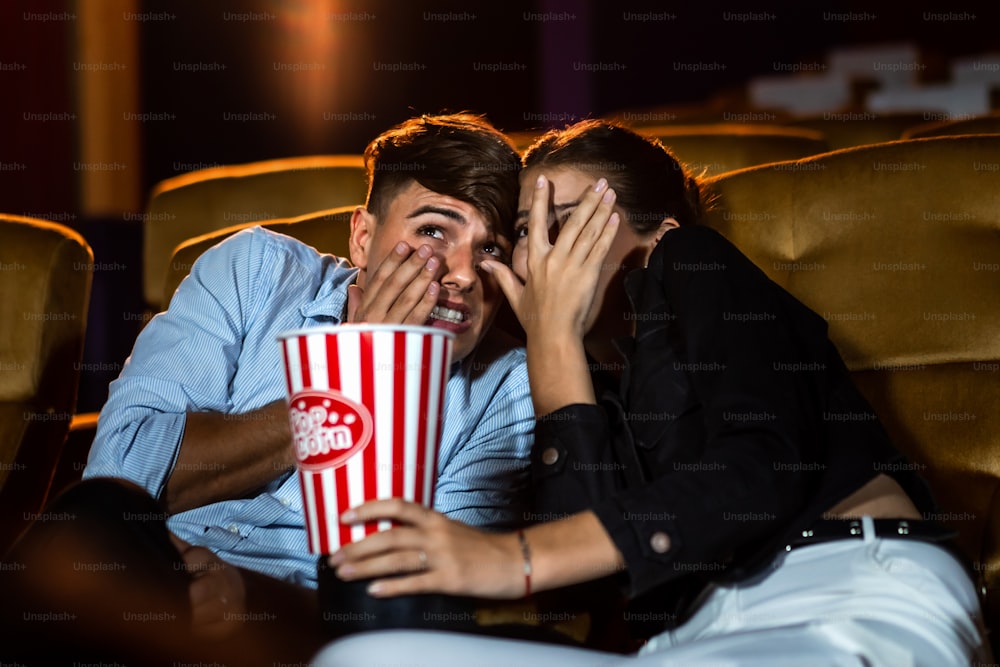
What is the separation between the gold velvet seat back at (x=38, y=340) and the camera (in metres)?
1.94

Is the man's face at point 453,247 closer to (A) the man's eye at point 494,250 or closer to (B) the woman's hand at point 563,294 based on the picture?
(A) the man's eye at point 494,250

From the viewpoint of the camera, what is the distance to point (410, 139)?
174 centimetres

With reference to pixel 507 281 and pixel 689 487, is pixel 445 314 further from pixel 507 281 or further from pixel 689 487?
pixel 689 487

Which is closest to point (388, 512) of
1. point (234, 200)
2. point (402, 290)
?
point (402, 290)

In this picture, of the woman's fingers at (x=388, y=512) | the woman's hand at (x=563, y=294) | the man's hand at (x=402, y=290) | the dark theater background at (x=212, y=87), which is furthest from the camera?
the dark theater background at (x=212, y=87)

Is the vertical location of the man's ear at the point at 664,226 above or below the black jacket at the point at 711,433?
above

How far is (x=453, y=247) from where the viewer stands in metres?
1.63

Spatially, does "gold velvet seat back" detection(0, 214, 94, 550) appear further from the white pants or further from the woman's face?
the white pants

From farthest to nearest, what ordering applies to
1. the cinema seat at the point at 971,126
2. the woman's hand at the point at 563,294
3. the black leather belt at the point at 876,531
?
the cinema seat at the point at 971,126 → the woman's hand at the point at 563,294 → the black leather belt at the point at 876,531

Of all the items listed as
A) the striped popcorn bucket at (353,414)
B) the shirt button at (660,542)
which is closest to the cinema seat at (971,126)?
the shirt button at (660,542)

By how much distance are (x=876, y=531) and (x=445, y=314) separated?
0.69 m

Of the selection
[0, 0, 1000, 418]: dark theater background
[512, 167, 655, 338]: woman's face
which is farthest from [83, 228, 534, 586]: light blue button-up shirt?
[0, 0, 1000, 418]: dark theater background

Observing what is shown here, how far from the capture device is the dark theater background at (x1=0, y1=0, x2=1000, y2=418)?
404 cm

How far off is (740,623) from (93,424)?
1423 mm
